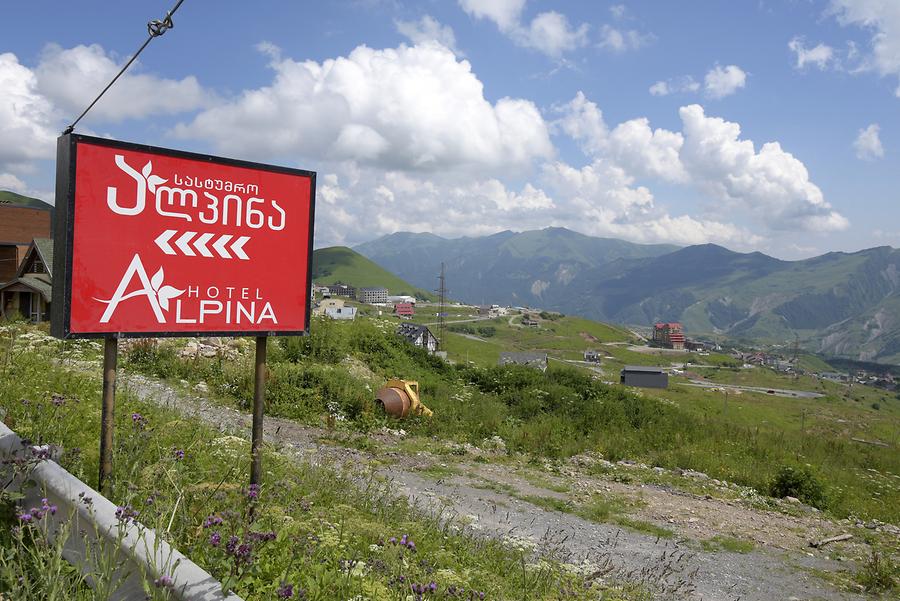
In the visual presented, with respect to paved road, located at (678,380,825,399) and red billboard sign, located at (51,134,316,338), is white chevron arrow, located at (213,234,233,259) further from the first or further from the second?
paved road, located at (678,380,825,399)

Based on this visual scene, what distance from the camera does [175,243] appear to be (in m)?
5.24

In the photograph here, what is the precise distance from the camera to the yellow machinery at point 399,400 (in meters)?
17.0

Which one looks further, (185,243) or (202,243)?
(202,243)

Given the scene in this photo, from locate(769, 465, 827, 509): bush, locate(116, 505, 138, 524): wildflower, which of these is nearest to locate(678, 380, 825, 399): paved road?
locate(769, 465, 827, 509): bush

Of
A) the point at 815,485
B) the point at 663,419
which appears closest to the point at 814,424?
the point at 663,419

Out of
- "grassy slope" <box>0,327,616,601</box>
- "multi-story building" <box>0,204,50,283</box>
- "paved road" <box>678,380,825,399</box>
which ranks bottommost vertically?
"paved road" <box>678,380,825,399</box>

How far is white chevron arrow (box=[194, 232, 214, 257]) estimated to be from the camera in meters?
5.36

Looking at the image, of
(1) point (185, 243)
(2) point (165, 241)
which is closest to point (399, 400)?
(1) point (185, 243)

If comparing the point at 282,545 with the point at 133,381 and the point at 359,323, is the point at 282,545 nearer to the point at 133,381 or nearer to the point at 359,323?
the point at 133,381

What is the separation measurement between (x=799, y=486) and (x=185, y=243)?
16274mm

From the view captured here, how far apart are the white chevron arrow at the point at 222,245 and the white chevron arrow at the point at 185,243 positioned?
0.75 ft

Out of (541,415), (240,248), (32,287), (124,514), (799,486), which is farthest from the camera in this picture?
(32,287)

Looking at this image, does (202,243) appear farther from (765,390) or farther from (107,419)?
(765,390)

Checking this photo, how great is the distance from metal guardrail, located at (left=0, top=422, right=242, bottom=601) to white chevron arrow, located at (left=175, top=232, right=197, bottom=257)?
6.87 feet
